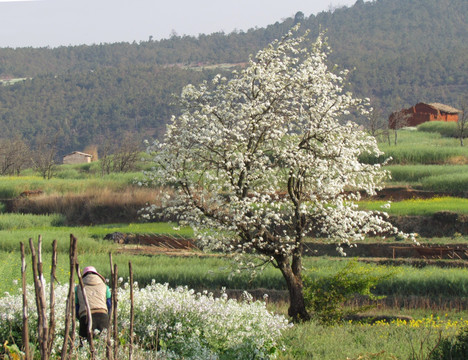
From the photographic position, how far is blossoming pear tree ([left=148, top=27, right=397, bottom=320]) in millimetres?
12438

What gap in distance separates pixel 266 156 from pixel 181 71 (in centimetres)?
13601

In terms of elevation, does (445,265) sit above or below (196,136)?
below

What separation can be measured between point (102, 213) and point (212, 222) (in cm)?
2829

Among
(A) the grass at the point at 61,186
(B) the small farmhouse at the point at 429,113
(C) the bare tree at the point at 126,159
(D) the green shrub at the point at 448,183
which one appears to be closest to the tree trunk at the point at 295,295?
(D) the green shrub at the point at 448,183

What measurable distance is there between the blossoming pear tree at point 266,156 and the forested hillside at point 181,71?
7449 cm

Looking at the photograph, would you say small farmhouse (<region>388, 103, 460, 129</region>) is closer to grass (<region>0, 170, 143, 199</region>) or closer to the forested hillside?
the forested hillside

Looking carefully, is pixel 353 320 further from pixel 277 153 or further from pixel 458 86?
pixel 458 86

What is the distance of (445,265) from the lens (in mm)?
21875

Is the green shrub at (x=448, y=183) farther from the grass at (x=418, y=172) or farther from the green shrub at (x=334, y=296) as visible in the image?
the green shrub at (x=334, y=296)

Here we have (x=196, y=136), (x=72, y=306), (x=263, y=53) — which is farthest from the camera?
(x=263, y=53)

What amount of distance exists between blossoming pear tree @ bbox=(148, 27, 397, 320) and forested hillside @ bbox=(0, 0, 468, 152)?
74492 mm

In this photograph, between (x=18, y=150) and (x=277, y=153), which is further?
(x=18, y=150)

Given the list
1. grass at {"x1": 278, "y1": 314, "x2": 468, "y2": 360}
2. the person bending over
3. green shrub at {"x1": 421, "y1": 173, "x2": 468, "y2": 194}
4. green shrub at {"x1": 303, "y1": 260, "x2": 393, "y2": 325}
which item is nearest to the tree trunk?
green shrub at {"x1": 303, "y1": 260, "x2": 393, "y2": 325}

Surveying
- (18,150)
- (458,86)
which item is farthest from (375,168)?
(458,86)
